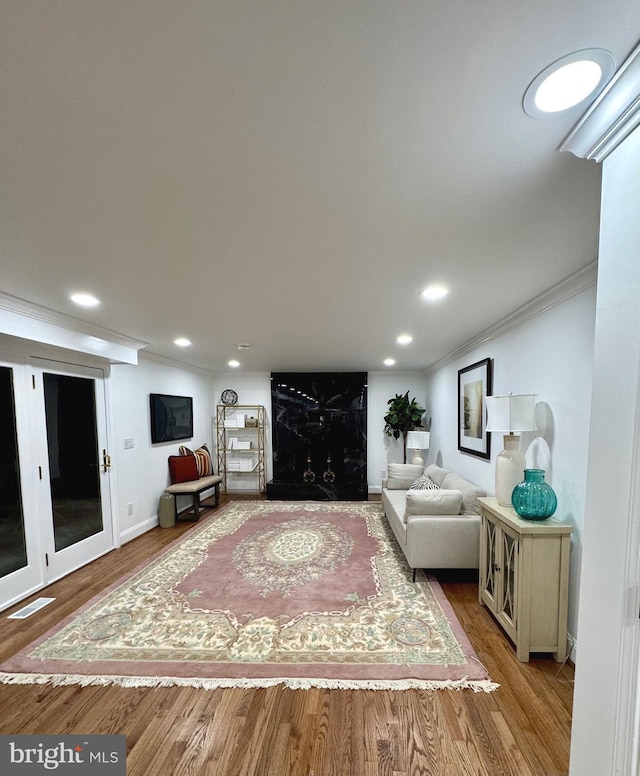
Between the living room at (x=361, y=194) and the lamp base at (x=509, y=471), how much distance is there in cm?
14

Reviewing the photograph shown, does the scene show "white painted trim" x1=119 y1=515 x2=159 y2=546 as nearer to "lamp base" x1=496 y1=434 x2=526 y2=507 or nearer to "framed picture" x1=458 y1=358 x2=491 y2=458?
"lamp base" x1=496 y1=434 x2=526 y2=507

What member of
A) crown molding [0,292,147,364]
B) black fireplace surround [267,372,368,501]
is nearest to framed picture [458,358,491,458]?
black fireplace surround [267,372,368,501]

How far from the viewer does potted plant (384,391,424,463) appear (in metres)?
5.64

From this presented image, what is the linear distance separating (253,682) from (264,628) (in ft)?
1.42

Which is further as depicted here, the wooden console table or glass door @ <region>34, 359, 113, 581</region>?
glass door @ <region>34, 359, 113, 581</region>

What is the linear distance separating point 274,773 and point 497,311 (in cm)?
296

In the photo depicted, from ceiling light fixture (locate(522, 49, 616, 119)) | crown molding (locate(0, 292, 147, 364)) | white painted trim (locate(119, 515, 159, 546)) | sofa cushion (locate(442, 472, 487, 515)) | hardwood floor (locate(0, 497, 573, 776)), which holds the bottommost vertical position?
white painted trim (locate(119, 515, 159, 546))

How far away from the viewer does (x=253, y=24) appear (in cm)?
63

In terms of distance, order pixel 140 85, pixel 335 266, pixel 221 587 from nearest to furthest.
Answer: pixel 140 85
pixel 335 266
pixel 221 587

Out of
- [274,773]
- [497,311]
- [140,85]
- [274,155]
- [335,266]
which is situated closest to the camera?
[140,85]

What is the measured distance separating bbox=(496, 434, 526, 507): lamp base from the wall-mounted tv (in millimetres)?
4145

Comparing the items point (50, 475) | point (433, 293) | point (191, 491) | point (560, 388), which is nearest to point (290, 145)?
point (433, 293)

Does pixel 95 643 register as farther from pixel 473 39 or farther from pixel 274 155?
pixel 473 39

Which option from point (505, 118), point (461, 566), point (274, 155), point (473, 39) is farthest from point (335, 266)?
point (461, 566)
